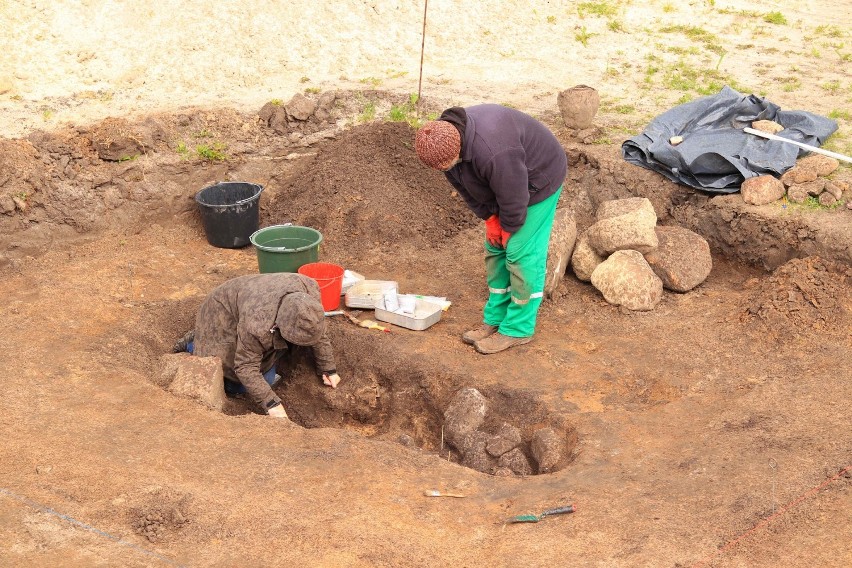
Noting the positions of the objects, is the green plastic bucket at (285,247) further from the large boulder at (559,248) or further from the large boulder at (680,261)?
the large boulder at (680,261)

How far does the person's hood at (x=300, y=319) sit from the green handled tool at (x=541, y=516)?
1.68 metres

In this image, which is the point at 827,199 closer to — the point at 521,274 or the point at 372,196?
the point at 521,274

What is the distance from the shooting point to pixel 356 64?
9.98m

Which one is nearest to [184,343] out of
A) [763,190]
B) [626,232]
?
[626,232]

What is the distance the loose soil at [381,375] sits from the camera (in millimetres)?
4121

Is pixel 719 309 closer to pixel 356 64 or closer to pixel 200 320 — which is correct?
pixel 200 320

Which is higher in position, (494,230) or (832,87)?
(832,87)

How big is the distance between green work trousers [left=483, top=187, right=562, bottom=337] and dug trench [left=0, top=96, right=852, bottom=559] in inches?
9.6

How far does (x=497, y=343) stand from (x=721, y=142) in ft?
9.92

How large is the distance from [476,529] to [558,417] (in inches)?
52.8

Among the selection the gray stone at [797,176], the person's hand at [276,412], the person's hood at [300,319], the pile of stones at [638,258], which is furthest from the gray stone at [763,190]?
the person's hand at [276,412]

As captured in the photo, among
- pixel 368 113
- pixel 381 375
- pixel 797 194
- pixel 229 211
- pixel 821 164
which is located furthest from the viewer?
pixel 368 113

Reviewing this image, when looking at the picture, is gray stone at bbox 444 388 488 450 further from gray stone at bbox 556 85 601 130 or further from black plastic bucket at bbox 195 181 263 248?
gray stone at bbox 556 85 601 130

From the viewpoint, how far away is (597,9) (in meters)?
11.6
